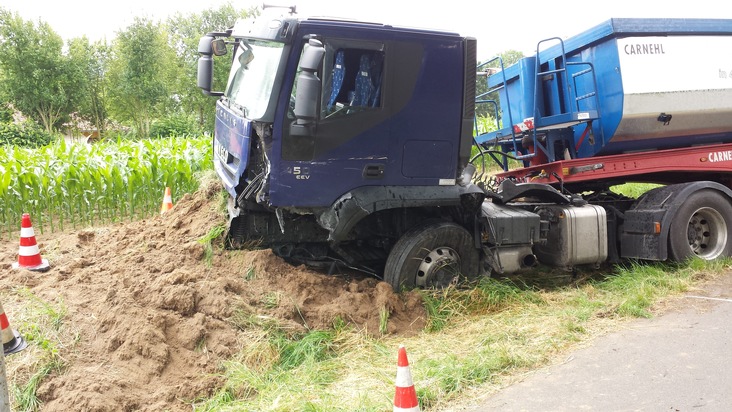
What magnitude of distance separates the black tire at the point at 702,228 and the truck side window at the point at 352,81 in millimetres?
3742

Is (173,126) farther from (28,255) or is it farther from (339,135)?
(339,135)

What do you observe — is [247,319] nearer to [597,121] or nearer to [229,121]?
[229,121]

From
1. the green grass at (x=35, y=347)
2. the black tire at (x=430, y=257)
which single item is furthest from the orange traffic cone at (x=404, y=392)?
the black tire at (x=430, y=257)

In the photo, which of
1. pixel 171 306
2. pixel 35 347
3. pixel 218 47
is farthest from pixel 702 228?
pixel 35 347

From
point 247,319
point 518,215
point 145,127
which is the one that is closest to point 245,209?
point 247,319

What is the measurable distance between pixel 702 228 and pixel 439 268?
347 cm

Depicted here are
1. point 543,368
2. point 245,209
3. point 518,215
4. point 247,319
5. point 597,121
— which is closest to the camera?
point 543,368

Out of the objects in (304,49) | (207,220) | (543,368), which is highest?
(304,49)

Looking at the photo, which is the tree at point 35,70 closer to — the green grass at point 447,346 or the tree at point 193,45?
the tree at point 193,45

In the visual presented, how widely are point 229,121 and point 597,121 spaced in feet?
12.7

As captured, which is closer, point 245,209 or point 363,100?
point 363,100

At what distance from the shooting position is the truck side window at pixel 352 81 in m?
5.14

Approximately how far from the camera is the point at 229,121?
5824 mm

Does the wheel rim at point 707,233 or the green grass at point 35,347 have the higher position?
the wheel rim at point 707,233
